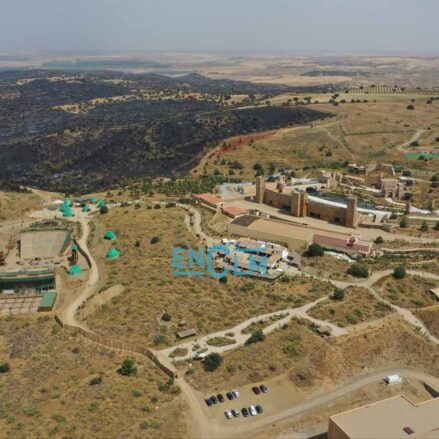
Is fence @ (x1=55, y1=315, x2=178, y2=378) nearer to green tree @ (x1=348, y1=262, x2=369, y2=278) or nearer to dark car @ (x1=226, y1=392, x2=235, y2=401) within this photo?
dark car @ (x1=226, y1=392, x2=235, y2=401)

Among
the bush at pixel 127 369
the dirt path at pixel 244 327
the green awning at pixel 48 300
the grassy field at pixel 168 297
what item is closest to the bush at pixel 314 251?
the grassy field at pixel 168 297

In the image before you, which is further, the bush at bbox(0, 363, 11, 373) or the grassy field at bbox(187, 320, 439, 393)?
the grassy field at bbox(187, 320, 439, 393)

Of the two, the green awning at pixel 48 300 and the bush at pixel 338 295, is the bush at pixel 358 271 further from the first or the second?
the green awning at pixel 48 300

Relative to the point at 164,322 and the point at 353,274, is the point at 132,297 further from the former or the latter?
the point at 353,274

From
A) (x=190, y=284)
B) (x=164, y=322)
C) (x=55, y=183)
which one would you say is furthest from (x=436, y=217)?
(x=55, y=183)

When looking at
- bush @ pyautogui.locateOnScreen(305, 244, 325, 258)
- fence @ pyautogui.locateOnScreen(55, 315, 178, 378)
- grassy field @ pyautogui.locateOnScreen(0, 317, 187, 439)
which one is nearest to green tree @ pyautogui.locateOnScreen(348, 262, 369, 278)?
bush @ pyautogui.locateOnScreen(305, 244, 325, 258)

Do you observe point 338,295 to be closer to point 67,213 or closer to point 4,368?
point 4,368

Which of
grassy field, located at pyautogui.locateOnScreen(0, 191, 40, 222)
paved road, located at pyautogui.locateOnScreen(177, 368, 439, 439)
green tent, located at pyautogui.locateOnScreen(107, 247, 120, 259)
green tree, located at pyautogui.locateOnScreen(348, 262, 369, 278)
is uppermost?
green tree, located at pyautogui.locateOnScreen(348, 262, 369, 278)
